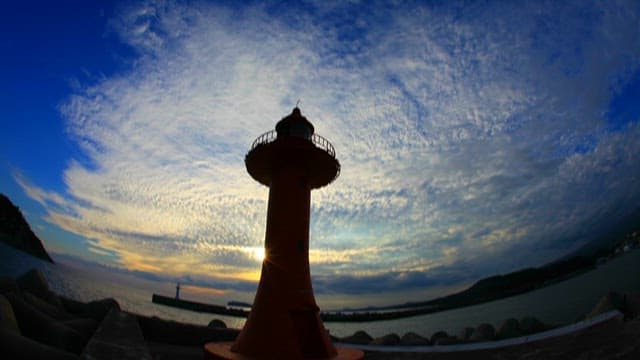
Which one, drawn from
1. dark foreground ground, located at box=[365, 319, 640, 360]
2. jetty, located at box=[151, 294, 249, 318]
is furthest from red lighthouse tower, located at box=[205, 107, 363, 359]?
jetty, located at box=[151, 294, 249, 318]

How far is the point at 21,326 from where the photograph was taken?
7793mm

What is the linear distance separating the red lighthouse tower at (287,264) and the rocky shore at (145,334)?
9.43 feet

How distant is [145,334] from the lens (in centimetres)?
1257

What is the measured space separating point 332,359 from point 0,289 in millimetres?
9539

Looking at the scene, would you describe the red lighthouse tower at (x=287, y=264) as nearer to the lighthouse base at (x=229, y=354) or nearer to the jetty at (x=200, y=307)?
the lighthouse base at (x=229, y=354)

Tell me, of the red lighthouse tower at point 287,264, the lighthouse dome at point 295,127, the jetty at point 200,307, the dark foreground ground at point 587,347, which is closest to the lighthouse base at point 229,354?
the red lighthouse tower at point 287,264

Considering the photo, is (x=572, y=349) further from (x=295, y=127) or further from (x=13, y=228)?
(x=13, y=228)

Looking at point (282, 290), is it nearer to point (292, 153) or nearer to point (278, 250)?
point (278, 250)

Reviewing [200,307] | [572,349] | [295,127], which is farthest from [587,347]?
[200,307]

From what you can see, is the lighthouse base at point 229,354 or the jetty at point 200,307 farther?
the jetty at point 200,307

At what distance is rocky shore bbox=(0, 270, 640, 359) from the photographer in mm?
6285

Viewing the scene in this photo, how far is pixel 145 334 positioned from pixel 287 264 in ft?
24.4

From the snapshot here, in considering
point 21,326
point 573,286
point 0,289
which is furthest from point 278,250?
point 573,286

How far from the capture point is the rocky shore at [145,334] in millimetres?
6285
